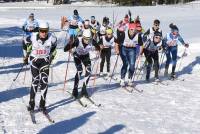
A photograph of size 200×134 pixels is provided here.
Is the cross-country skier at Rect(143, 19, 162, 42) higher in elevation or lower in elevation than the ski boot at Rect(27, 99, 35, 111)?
higher

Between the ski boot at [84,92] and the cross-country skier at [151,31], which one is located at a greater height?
the cross-country skier at [151,31]

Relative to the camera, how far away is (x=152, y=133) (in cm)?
1098

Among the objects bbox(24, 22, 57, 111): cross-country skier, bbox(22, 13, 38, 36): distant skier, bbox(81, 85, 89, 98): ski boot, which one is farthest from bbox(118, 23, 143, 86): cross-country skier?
bbox(22, 13, 38, 36): distant skier

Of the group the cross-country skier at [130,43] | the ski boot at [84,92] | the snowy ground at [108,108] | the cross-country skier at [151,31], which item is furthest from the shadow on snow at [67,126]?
the cross-country skier at [151,31]

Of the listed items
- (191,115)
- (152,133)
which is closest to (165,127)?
(152,133)

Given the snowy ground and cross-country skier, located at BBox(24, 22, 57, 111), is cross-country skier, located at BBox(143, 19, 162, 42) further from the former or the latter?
cross-country skier, located at BBox(24, 22, 57, 111)

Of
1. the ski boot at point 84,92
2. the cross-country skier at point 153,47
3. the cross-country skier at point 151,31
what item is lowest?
the ski boot at point 84,92

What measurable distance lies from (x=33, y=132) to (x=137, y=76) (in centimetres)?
857

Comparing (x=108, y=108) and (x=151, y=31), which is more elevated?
(x=151, y=31)

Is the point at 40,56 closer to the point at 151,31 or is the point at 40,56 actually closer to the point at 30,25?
the point at 151,31

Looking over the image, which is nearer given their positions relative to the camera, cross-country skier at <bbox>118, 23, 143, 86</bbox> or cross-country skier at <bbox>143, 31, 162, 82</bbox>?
cross-country skier at <bbox>118, 23, 143, 86</bbox>

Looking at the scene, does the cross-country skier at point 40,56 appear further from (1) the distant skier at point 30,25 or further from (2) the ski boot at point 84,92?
(1) the distant skier at point 30,25

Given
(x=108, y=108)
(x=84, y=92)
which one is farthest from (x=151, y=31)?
(x=108, y=108)

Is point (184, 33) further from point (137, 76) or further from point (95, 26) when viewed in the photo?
point (137, 76)
